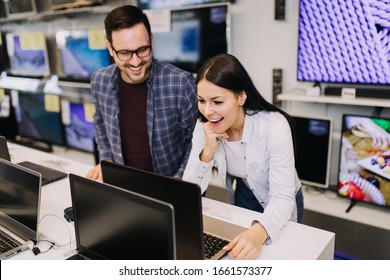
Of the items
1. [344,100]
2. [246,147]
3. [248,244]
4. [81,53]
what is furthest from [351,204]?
[81,53]

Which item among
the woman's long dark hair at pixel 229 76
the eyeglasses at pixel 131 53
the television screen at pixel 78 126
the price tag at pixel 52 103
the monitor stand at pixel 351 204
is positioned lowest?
the monitor stand at pixel 351 204

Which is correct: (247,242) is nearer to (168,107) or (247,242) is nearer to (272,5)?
(168,107)

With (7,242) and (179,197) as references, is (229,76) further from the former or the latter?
(7,242)

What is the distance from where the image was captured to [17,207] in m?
1.38

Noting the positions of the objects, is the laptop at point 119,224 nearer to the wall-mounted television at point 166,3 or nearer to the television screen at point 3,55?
the wall-mounted television at point 166,3

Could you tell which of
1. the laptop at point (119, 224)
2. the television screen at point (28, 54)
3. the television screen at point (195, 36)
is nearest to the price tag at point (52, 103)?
the television screen at point (28, 54)

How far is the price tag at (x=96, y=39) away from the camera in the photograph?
3.33m

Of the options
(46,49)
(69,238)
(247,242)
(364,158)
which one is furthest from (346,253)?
(46,49)

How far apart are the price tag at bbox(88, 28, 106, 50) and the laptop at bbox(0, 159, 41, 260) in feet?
7.15

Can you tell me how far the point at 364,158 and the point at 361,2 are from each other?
0.86 meters

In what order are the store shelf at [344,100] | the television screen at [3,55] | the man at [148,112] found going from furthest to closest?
the television screen at [3,55] < the store shelf at [344,100] < the man at [148,112]

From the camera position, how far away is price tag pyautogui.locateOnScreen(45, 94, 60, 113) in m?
3.93

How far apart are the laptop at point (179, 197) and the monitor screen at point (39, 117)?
304cm
